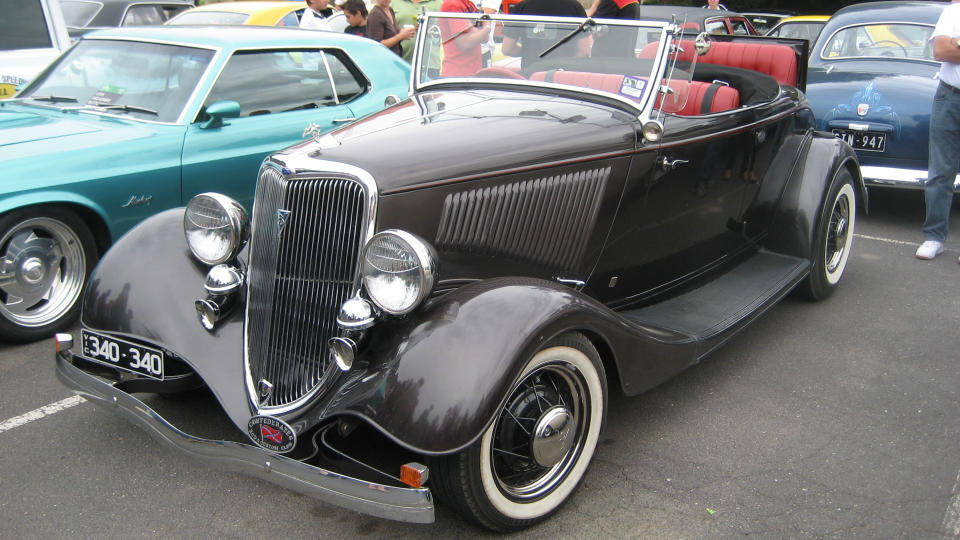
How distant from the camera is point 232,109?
15.3 ft

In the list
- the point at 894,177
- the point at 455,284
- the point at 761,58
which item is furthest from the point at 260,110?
the point at 894,177

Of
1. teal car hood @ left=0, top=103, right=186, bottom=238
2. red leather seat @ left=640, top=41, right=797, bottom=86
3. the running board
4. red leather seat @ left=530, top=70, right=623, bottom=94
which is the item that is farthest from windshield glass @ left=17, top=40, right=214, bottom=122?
red leather seat @ left=640, top=41, right=797, bottom=86

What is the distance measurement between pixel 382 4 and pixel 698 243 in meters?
4.90

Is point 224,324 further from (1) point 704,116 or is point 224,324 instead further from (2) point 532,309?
(1) point 704,116

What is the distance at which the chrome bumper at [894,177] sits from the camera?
6199 millimetres

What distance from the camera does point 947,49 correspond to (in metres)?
5.04

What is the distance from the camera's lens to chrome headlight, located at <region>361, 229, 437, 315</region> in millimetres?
2383

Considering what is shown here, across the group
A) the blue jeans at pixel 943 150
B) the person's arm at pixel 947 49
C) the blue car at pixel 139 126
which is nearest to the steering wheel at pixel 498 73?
the blue car at pixel 139 126

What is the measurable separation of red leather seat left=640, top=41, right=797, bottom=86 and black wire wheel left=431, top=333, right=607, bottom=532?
3386 mm

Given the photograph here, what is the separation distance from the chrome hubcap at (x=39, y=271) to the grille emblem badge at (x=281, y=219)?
2019 mm

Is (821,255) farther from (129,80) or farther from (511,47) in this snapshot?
(129,80)

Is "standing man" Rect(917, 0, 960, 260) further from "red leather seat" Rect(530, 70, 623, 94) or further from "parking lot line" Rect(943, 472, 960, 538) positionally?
"parking lot line" Rect(943, 472, 960, 538)

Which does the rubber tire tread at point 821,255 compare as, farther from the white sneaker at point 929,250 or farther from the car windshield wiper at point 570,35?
the car windshield wiper at point 570,35

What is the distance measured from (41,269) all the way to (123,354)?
1.62m
